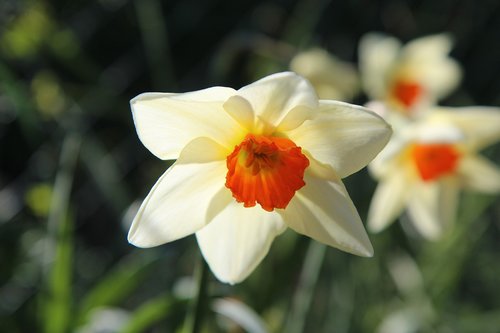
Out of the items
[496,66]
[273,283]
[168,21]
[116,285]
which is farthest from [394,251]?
[496,66]

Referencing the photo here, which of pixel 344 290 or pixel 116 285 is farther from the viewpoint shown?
pixel 344 290

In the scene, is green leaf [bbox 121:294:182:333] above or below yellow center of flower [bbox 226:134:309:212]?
below

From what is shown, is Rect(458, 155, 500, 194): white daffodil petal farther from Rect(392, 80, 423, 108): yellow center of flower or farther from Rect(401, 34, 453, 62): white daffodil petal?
Rect(401, 34, 453, 62): white daffodil petal

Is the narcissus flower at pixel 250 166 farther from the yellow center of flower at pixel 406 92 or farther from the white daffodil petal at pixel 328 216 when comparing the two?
the yellow center of flower at pixel 406 92

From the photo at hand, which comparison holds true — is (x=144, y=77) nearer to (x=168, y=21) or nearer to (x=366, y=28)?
(x=168, y=21)

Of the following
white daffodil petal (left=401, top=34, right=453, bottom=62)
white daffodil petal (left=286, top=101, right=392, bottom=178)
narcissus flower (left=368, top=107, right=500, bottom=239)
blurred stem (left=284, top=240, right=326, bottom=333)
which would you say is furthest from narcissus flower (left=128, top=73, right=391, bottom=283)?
white daffodil petal (left=401, top=34, right=453, bottom=62)

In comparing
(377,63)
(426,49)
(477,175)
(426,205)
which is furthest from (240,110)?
(426,49)

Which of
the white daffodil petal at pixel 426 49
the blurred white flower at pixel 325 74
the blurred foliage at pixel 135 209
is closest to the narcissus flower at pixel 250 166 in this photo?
the blurred foliage at pixel 135 209
